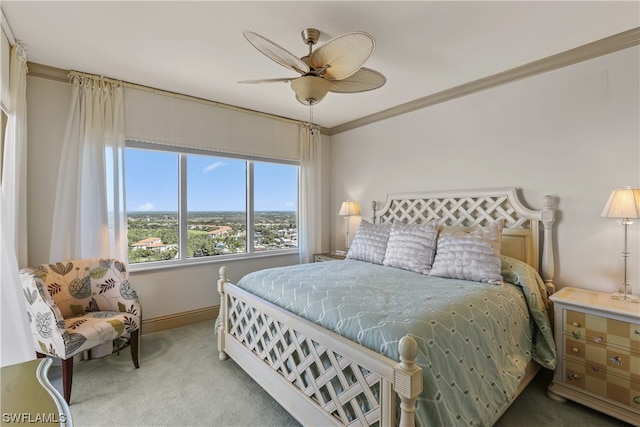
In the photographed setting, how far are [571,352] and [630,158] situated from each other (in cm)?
147

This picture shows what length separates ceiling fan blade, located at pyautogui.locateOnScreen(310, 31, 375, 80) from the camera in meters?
1.62

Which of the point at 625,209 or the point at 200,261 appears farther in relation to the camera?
the point at 200,261

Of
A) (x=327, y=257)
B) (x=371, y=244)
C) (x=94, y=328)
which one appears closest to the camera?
(x=94, y=328)

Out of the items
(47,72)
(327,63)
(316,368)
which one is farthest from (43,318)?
(327,63)

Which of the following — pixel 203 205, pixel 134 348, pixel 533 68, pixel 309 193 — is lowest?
pixel 134 348

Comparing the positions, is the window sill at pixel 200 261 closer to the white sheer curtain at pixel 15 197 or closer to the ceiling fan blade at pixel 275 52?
the white sheer curtain at pixel 15 197

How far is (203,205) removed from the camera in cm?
363

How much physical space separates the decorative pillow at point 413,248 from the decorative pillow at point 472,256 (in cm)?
9

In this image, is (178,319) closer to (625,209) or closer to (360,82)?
(360,82)

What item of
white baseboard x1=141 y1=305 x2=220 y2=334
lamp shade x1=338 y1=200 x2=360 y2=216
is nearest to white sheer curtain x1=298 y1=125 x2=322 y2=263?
lamp shade x1=338 y1=200 x2=360 y2=216

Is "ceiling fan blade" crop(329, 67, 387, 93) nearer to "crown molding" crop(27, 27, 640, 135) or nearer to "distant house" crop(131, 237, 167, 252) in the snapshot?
"crown molding" crop(27, 27, 640, 135)

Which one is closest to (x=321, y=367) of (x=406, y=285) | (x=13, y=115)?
(x=406, y=285)

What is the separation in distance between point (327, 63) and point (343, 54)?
6.2 inches

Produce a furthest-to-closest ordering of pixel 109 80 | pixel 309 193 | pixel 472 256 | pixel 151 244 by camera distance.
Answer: pixel 309 193 → pixel 151 244 → pixel 109 80 → pixel 472 256
